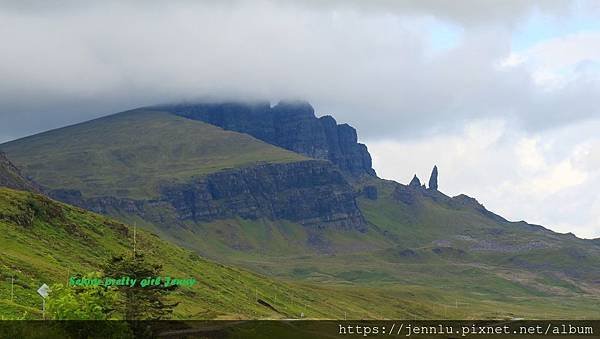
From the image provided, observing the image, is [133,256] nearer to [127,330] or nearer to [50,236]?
[127,330]

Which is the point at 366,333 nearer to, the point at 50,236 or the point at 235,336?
the point at 235,336

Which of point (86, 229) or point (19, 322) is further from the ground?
point (86, 229)

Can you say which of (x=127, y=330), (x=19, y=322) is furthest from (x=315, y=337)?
(x=19, y=322)

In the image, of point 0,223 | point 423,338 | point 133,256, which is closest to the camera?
point 133,256

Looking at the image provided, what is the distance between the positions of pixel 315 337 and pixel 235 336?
16.1m

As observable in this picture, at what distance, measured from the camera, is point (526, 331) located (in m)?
192

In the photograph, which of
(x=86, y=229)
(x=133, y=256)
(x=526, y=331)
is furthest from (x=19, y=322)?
(x=526, y=331)

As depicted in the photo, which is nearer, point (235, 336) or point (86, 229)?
point (235, 336)

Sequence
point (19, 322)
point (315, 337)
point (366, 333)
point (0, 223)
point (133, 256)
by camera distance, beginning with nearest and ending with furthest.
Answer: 1. point (19, 322)
2. point (133, 256)
3. point (315, 337)
4. point (366, 333)
5. point (0, 223)

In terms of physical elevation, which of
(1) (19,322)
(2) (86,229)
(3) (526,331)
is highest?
(2) (86,229)

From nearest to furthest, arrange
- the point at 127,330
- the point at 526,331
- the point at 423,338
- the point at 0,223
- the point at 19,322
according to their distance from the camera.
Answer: the point at 19,322
the point at 127,330
the point at 423,338
the point at 0,223
the point at 526,331

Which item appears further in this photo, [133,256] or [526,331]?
[526,331]

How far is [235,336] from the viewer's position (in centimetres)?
9781

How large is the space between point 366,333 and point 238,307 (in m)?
56.0
